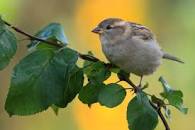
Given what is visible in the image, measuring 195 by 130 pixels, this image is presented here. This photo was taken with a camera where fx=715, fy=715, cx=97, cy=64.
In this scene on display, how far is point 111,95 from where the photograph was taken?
4.24 feet

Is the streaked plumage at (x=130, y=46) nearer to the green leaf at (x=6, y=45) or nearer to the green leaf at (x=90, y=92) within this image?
the green leaf at (x=90, y=92)

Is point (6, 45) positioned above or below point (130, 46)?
above

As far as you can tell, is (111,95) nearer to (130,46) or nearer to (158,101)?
(158,101)

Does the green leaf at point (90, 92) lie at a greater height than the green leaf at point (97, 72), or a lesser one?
lesser

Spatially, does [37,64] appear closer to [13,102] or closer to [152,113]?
[13,102]

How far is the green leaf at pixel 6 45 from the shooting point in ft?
4.02

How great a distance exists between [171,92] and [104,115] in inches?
143

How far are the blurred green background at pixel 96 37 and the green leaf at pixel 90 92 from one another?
3215mm

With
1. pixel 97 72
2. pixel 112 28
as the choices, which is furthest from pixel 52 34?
pixel 112 28

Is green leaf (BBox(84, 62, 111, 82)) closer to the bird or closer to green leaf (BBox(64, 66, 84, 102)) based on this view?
green leaf (BBox(64, 66, 84, 102))

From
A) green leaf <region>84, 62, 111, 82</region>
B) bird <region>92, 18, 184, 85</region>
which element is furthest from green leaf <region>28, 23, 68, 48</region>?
bird <region>92, 18, 184, 85</region>

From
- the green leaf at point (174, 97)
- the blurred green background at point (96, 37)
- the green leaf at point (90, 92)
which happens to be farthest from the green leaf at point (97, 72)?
the blurred green background at point (96, 37)

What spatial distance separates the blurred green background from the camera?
4918 mm

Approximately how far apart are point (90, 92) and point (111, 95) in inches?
2.1
